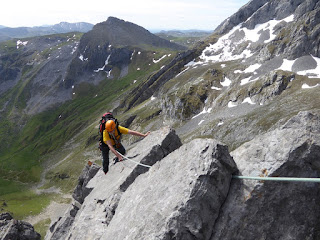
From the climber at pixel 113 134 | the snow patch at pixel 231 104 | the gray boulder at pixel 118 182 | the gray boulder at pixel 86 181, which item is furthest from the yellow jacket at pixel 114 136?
the snow patch at pixel 231 104

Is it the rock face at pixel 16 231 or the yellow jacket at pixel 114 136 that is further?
the rock face at pixel 16 231

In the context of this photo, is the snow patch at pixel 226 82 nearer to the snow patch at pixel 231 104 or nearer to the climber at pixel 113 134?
the snow patch at pixel 231 104

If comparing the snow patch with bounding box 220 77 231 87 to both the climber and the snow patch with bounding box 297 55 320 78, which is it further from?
the climber

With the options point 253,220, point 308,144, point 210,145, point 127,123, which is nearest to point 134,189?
point 210,145

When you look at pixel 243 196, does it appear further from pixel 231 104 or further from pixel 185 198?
pixel 231 104

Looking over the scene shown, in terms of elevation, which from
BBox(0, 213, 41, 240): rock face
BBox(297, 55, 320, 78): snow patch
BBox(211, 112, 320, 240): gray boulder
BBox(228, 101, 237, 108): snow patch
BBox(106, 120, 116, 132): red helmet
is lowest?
BBox(0, 213, 41, 240): rock face

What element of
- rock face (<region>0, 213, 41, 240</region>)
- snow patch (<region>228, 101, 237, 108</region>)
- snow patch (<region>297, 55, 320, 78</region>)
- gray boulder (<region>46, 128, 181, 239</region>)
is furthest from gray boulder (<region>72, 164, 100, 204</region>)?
snow patch (<region>297, 55, 320, 78</region>)

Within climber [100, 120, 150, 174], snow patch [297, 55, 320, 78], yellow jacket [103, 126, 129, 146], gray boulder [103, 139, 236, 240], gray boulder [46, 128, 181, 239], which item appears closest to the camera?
gray boulder [103, 139, 236, 240]

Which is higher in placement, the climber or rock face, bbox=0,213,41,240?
the climber

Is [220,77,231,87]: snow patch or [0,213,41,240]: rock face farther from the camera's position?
[220,77,231,87]: snow patch

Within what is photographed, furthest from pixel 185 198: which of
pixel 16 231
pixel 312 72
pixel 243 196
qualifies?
pixel 312 72

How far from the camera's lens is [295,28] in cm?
16150

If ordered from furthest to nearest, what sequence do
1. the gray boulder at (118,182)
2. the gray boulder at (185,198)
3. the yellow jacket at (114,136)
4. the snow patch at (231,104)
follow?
1. the snow patch at (231,104)
2. the yellow jacket at (114,136)
3. the gray boulder at (118,182)
4. the gray boulder at (185,198)

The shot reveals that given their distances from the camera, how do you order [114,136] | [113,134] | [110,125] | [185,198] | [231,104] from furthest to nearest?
1. [231,104]
2. [114,136]
3. [113,134]
4. [110,125]
5. [185,198]
